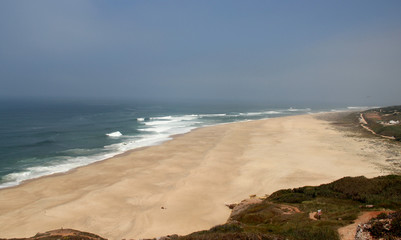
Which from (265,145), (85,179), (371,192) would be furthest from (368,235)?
(265,145)

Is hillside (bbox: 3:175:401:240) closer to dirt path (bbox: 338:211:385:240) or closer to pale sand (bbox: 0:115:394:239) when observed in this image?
dirt path (bbox: 338:211:385:240)

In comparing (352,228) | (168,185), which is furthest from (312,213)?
(168,185)

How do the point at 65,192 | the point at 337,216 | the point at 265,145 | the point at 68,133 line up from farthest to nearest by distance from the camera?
the point at 68,133 → the point at 265,145 → the point at 65,192 → the point at 337,216

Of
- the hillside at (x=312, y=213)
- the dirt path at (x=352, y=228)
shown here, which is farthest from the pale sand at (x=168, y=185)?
the dirt path at (x=352, y=228)

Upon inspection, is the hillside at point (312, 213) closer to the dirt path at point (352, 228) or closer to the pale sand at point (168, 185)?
the dirt path at point (352, 228)

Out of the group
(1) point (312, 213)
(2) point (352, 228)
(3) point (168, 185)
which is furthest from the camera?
(3) point (168, 185)

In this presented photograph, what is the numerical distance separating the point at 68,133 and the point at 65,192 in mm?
33197

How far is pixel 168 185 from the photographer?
2253cm

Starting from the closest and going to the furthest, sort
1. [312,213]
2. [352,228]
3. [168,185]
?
1. [352,228]
2. [312,213]
3. [168,185]

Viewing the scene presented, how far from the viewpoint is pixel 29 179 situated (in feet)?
79.2

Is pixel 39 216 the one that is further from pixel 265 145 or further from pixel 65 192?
pixel 265 145

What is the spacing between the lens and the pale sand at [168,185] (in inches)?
628

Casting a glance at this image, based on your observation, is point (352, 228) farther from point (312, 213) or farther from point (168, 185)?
point (168, 185)

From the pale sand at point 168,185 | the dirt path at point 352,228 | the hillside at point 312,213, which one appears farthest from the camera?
the pale sand at point 168,185
